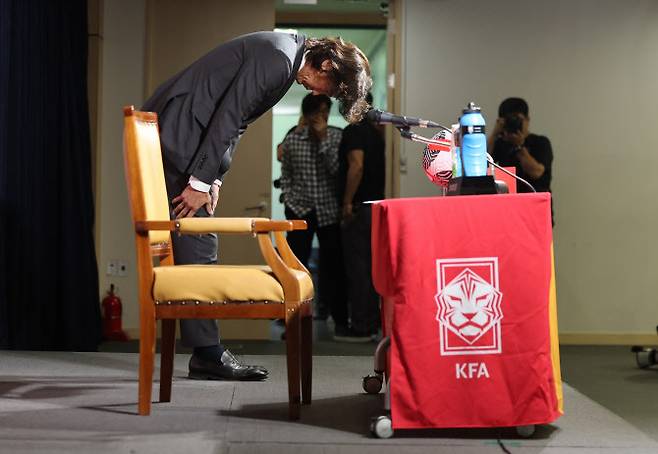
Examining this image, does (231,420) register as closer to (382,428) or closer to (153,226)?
(382,428)

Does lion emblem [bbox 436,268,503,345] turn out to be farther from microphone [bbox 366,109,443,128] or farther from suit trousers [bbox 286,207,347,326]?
suit trousers [bbox 286,207,347,326]

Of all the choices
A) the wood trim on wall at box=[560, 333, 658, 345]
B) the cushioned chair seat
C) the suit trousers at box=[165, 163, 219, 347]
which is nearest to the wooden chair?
the cushioned chair seat

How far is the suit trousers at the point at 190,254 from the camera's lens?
9.78ft

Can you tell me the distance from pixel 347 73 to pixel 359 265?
2.67 meters

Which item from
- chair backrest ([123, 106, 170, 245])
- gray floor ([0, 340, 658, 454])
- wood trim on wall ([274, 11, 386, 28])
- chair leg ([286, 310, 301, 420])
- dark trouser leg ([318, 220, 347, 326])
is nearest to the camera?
gray floor ([0, 340, 658, 454])

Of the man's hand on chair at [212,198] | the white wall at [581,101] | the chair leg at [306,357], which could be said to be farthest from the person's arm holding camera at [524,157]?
the chair leg at [306,357]

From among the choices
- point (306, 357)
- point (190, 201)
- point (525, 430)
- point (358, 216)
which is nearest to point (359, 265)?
point (358, 216)

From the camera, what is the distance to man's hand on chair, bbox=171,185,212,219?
2846mm

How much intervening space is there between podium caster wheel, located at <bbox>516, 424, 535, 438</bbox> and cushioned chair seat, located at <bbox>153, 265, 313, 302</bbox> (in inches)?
25.9

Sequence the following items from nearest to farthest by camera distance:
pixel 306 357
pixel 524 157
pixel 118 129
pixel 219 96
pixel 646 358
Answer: pixel 306 357 → pixel 219 96 → pixel 646 358 → pixel 524 157 → pixel 118 129

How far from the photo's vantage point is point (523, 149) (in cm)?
527

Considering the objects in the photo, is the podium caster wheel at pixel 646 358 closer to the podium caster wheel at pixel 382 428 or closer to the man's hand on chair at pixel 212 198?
A: the man's hand on chair at pixel 212 198

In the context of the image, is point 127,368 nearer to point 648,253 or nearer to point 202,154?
point 202,154

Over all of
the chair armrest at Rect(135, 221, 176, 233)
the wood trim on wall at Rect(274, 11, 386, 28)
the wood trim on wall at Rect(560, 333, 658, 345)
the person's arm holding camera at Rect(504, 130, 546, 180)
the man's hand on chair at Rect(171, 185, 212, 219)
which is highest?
the wood trim on wall at Rect(274, 11, 386, 28)
